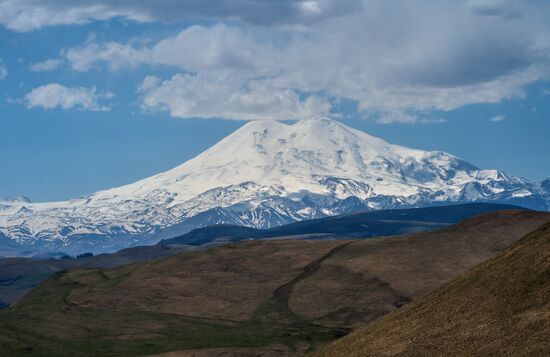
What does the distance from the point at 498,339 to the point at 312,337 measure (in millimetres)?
104174

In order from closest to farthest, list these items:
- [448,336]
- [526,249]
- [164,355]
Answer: [448,336] < [526,249] < [164,355]

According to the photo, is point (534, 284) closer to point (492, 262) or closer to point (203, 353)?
point (492, 262)

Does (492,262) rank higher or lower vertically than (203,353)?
higher

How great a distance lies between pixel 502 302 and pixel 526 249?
1570 cm

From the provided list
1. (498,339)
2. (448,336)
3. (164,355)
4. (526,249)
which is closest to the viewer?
(498,339)

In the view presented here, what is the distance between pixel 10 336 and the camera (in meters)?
194

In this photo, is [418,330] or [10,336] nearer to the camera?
[418,330]

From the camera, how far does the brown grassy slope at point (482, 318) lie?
85.5 m

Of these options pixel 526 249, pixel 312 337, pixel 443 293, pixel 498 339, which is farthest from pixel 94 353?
pixel 498 339

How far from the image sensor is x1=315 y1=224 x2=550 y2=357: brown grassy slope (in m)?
85.5

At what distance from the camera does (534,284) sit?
9512 cm

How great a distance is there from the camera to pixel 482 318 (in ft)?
312

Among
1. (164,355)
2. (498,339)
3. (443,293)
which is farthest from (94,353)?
(498,339)

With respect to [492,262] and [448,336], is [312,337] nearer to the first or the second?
[492,262]
